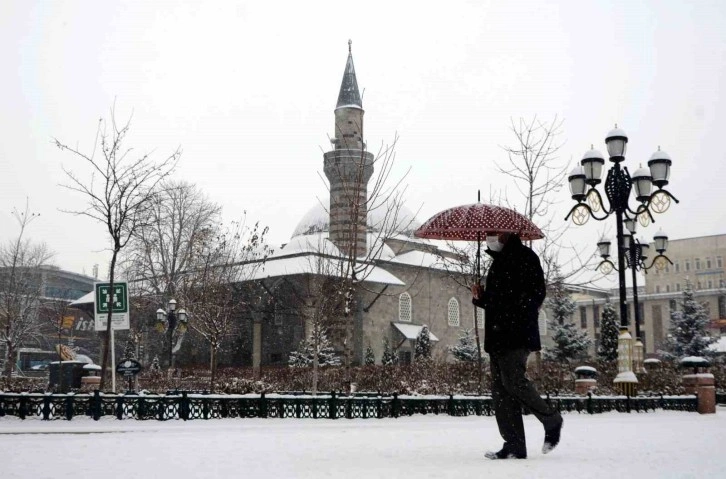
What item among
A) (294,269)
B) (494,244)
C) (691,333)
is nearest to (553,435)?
(494,244)

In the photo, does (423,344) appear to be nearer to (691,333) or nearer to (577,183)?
(691,333)

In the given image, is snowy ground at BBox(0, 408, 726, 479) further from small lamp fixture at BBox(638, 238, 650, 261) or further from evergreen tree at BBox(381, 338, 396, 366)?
evergreen tree at BBox(381, 338, 396, 366)

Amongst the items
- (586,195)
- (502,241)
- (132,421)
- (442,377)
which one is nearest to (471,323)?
(442,377)

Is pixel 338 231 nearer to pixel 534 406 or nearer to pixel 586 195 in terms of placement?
pixel 586 195

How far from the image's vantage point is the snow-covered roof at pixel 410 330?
126 ft

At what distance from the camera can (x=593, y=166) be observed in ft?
44.7

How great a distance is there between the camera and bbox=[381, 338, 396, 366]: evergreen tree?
32.6m

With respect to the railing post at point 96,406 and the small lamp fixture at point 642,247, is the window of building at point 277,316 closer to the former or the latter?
the small lamp fixture at point 642,247

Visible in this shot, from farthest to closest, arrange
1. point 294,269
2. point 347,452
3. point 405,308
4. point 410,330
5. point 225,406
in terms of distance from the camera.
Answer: point 405,308 < point 410,330 < point 294,269 < point 225,406 < point 347,452

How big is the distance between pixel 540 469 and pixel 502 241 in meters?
1.89

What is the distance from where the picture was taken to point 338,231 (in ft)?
127

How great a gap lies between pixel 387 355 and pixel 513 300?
2815cm

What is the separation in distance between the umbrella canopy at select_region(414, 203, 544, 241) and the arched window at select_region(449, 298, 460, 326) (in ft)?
118

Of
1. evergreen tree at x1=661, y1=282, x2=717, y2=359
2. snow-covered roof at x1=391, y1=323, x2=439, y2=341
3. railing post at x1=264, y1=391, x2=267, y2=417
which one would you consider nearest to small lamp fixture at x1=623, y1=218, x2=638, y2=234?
railing post at x1=264, y1=391, x2=267, y2=417
